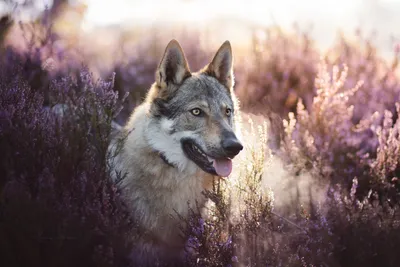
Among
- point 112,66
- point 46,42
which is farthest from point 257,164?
point 112,66

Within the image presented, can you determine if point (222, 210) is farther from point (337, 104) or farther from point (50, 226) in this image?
point (337, 104)

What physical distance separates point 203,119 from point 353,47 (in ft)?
13.8

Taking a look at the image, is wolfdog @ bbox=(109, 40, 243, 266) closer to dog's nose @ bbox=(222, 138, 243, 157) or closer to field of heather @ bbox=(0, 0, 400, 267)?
dog's nose @ bbox=(222, 138, 243, 157)

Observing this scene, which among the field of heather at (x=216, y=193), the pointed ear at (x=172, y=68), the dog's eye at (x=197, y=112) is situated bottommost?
the field of heather at (x=216, y=193)

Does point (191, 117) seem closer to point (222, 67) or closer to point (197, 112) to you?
point (197, 112)

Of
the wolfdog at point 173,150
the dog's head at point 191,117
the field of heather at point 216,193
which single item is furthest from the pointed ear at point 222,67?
the field of heather at point 216,193

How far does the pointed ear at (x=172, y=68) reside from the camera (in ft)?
12.5

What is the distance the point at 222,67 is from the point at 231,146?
45.3 inches

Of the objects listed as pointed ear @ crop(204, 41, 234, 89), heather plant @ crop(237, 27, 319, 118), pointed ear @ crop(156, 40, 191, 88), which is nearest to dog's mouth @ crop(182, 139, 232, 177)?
pointed ear @ crop(156, 40, 191, 88)

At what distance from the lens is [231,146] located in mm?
3443

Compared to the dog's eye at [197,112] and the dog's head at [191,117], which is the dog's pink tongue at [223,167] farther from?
the dog's eye at [197,112]

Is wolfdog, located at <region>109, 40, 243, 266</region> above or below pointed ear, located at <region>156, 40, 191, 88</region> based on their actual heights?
below

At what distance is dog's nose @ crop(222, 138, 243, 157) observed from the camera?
344cm

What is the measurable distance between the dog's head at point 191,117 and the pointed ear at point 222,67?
5 centimetres
